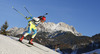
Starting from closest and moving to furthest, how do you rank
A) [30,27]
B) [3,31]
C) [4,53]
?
[4,53], [30,27], [3,31]

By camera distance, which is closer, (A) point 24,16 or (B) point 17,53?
(B) point 17,53

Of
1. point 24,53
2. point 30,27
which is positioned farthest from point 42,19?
point 24,53

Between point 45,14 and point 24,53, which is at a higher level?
point 45,14

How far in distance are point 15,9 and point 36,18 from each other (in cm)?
193

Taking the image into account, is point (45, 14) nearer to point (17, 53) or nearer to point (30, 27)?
point (30, 27)

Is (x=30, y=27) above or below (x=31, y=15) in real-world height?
below

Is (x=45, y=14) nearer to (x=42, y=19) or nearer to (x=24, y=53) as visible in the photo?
(x=42, y=19)

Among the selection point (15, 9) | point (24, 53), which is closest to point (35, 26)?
point (15, 9)

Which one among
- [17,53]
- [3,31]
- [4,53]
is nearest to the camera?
[4,53]

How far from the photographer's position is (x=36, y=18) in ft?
40.1

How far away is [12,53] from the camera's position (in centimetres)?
678

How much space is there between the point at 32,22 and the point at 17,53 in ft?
17.4

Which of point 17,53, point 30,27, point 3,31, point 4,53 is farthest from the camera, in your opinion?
point 3,31

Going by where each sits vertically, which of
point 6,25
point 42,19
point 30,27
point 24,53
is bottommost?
point 24,53
